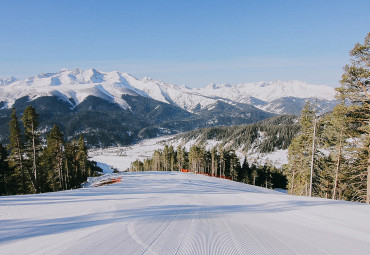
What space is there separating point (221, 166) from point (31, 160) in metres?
55.7

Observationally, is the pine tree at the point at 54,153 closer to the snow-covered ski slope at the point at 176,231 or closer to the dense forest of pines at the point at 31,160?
the dense forest of pines at the point at 31,160

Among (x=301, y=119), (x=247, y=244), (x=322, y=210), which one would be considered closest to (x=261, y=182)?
(x=301, y=119)

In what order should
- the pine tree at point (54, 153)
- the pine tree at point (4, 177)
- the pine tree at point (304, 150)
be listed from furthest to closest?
1. the pine tree at point (54, 153)
2. the pine tree at point (4, 177)
3. the pine tree at point (304, 150)

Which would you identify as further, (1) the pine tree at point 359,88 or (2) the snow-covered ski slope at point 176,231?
(1) the pine tree at point 359,88

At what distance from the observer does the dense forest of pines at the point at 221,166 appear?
68.6m

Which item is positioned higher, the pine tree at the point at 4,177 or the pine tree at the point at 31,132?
the pine tree at the point at 31,132

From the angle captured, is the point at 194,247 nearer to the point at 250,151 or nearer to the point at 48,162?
the point at 48,162

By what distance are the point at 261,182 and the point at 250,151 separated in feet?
390

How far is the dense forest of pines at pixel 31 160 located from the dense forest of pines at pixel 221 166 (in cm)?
3587

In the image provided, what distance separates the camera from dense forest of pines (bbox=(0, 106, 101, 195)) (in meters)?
24.8

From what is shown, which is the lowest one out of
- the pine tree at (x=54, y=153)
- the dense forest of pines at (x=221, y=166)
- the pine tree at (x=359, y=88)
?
the dense forest of pines at (x=221, y=166)

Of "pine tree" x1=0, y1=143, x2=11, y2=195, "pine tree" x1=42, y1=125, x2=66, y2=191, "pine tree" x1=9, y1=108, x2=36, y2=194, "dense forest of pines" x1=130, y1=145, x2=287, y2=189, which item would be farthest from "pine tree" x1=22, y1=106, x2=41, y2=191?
"dense forest of pines" x1=130, y1=145, x2=287, y2=189

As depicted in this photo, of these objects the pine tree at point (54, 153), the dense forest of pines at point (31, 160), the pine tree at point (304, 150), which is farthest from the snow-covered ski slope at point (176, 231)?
the pine tree at point (54, 153)

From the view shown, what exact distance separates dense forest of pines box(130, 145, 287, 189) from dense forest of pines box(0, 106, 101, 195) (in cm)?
3587
